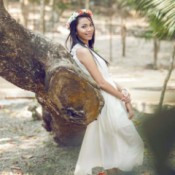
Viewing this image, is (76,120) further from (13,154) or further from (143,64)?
(143,64)

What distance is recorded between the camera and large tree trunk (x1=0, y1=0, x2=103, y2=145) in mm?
2773

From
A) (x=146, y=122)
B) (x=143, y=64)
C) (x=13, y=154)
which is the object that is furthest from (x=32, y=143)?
(x=143, y=64)

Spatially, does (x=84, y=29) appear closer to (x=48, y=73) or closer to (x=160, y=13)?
(x=48, y=73)

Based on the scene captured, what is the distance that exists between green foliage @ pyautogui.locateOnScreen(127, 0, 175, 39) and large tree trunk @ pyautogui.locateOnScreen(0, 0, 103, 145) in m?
1.34

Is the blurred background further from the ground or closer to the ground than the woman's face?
closer to the ground

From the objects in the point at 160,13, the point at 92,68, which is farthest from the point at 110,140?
the point at 160,13

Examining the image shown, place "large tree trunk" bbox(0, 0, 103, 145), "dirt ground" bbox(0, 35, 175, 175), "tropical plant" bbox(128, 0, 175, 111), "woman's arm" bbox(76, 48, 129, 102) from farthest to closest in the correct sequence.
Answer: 1. "tropical plant" bbox(128, 0, 175, 111)
2. "dirt ground" bbox(0, 35, 175, 175)
3. "woman's arm" bbox(76, 48, 129, 102)
4. "large tree trunk" bbox(0, 0, 103, 145)

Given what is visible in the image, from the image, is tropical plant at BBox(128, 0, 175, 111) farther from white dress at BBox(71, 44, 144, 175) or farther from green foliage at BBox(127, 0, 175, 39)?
white dress at BBox(71, 44, 144, 175)

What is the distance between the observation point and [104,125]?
123 inches

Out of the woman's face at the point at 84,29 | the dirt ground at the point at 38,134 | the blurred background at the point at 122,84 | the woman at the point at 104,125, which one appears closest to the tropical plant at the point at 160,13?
the blurred background at the point at 122,84

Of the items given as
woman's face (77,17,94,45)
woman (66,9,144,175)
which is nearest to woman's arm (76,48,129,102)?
woman (66,9,144,175)

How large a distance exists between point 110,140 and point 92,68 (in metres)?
0.55

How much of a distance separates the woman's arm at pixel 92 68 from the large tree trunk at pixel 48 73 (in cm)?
9

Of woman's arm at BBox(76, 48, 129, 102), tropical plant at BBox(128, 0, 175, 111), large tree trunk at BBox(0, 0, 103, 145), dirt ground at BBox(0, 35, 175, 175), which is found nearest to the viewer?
large tree trunk at BBox(0, 0, 103, 145)
